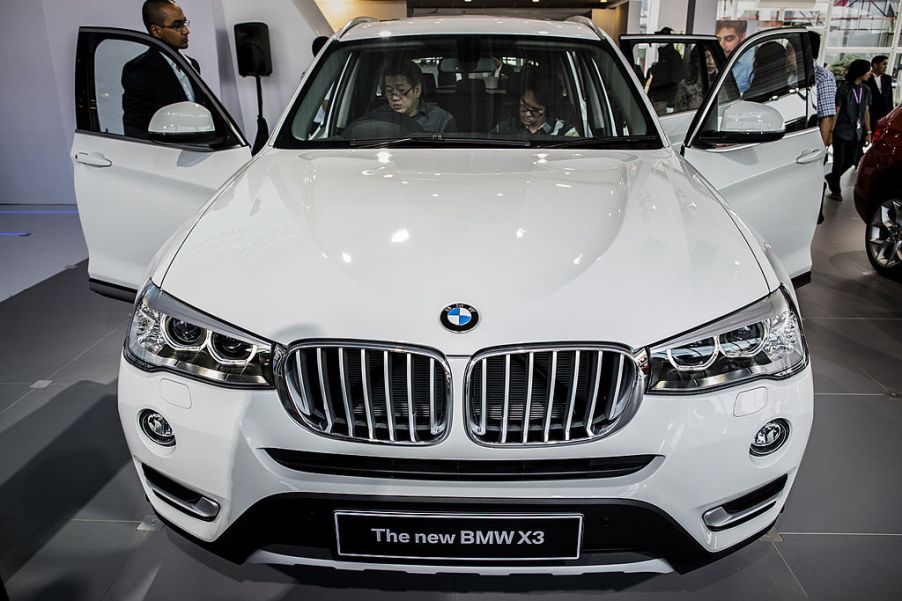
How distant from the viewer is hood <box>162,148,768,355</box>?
1352 millimetres

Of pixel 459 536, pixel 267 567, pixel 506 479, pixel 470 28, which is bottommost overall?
pixel 267 567

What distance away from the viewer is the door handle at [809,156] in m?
2.65

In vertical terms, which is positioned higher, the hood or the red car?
the hood

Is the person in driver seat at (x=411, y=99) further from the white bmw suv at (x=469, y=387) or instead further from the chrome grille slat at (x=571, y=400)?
the chrome grille slat at (x=571, y=400)

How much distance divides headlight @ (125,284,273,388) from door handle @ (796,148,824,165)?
2200mm

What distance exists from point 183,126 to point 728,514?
6.54ft

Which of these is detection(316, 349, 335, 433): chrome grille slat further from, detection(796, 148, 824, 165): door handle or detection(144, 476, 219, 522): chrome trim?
detection(796, 148, 824, 165): door handle

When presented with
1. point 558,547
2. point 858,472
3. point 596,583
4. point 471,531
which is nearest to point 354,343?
point 471,531

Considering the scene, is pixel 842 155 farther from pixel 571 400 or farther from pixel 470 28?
pixel 571 400

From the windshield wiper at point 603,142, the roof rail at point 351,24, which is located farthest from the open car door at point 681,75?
the windshield wiper at point 603,142

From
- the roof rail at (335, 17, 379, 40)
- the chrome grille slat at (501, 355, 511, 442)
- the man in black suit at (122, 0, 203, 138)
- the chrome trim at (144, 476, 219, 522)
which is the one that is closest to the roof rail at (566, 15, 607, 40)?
the roof rail at (335, 17, 379, 40)

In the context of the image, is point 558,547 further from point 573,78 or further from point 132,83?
point 132,83

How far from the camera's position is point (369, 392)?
53.0 inches

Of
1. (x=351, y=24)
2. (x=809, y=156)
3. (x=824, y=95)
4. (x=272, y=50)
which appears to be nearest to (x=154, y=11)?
(x=351, y=24)
